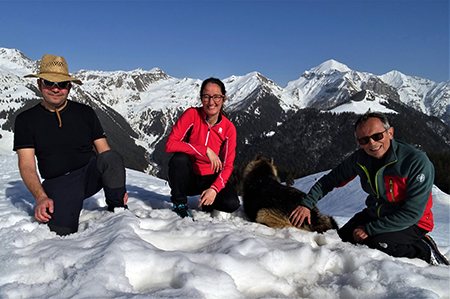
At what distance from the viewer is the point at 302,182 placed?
25.2m

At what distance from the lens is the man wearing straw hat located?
346 cm

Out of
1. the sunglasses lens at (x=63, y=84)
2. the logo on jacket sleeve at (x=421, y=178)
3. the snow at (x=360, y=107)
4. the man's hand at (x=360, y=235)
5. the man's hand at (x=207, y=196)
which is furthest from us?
the snow at (x=360, y=107)

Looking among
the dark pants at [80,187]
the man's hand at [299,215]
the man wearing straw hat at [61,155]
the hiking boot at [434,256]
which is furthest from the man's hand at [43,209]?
the hiking boot at [434,256]

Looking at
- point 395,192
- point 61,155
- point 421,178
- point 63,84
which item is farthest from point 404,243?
point 63,84

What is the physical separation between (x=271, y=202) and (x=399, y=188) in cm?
182

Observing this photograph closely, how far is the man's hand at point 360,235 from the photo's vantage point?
11.3 ft

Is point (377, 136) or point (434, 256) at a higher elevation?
point (377, 136)

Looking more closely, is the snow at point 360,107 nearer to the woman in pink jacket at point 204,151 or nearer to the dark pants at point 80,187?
the woman in pink jacket at point 204,151

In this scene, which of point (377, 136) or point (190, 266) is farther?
point (377, 136)

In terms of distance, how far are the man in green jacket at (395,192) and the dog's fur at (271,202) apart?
22.5 inches

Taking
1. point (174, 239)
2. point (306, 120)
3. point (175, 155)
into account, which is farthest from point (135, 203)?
A: point (306, 120)

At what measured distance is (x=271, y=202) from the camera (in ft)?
14.5

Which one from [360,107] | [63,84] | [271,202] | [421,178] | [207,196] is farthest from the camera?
[360,107]

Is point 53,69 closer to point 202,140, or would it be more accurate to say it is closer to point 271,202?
point 202,140
